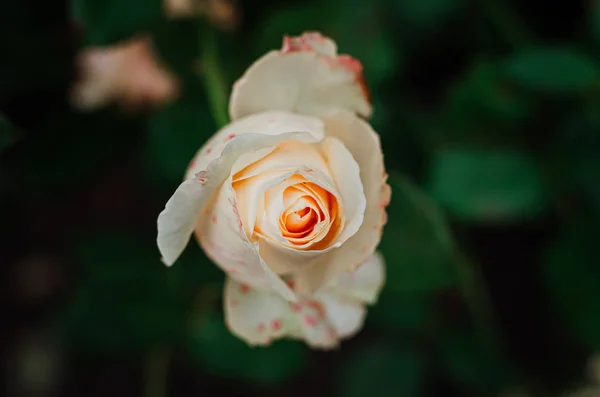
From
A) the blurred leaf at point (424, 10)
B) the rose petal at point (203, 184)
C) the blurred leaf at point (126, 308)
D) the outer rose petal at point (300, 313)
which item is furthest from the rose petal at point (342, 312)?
the blurred leaf at point (424, 10)

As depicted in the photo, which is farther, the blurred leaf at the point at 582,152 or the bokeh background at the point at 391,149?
the blurred leaf at the point at 582,152

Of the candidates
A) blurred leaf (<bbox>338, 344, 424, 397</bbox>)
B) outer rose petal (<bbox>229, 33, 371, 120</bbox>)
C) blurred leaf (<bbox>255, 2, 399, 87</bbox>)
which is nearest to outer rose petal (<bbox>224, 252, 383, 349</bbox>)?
outer rose petal (<bbox>229, 33, 371, 120</bbox>)

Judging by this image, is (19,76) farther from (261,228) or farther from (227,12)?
(261,228)

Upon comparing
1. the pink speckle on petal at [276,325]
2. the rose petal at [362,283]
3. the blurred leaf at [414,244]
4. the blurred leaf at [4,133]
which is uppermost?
the blurred leaf at [4,133]

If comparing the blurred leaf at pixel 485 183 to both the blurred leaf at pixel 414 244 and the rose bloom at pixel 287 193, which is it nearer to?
the blurred leaf at pixel 414 244

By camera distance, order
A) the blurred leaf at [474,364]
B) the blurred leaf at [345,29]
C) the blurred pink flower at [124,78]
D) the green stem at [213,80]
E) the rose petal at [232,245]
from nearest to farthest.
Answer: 1. the rose petal at [232,245]
2. the green stem at [213,80]
3. the blurred leaf at [345,29]
4. the blurred pink flower at [124,78]
5. the blurred leaf at [474,364]

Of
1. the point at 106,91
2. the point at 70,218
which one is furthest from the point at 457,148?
the point at 70,218

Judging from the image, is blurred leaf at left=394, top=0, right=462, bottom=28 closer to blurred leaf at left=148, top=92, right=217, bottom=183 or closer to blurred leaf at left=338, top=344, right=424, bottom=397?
blurred leaf at left=148, top=92, right=217, bottom=183
